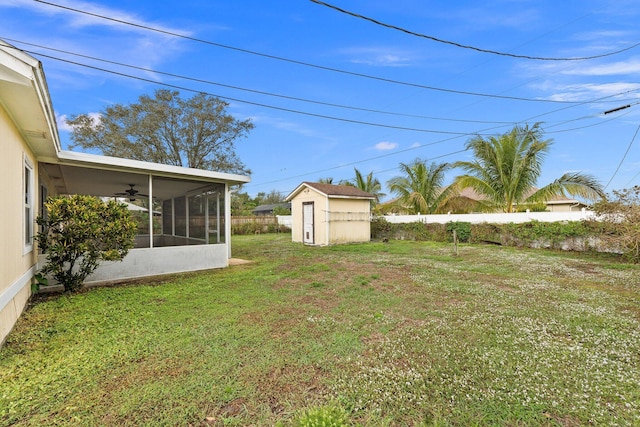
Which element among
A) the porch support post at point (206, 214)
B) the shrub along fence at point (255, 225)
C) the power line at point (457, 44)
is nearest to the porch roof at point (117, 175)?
the porch support post at point (206, 214)

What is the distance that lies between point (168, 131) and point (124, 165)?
1729cm

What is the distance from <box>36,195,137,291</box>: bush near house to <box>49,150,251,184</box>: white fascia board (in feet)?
3.06

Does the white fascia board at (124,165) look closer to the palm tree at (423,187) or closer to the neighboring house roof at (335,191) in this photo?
the neighboring house roof at (335,191)

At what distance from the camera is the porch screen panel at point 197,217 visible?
9109 millimetres

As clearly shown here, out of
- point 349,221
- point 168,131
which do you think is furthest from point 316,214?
point 168,131

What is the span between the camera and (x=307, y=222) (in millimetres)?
15070

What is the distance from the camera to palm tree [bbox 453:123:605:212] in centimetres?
1289

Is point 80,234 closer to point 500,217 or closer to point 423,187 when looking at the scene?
point 500,217

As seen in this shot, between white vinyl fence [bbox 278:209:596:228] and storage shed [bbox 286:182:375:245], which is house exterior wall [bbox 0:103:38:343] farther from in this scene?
white vinyl fence [bbox 278:209:596:228]

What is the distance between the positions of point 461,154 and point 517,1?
10207 mm

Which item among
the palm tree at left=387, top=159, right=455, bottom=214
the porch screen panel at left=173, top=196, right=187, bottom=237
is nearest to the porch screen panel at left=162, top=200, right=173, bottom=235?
the porch screen panel at left=173, top=196, right=187, bottom=237

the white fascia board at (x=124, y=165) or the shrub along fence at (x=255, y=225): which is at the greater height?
the white fascia board at (x=124, y=165)

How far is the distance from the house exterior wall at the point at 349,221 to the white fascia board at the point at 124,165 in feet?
23.1

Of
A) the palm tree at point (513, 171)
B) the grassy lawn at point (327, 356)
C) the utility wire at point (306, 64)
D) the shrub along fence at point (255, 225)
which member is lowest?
the grassy lawn at point (327, 356)
